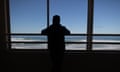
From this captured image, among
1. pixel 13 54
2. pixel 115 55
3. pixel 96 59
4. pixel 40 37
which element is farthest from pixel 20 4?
pixel 115 55

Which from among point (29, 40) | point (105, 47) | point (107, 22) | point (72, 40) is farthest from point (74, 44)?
point (29, 40)

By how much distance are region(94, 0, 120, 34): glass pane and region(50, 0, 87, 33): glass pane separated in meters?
0.26

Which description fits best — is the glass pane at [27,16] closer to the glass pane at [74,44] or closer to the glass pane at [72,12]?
the glass pane at [72,12]

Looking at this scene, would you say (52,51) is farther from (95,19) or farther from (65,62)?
(95,19)

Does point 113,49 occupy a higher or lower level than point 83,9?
lower

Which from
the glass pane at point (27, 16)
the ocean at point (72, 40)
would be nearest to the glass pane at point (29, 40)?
the ocean at point (72, 40)

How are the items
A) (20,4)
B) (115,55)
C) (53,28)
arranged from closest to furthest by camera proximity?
(53,28) < (115,55) < (20,4)

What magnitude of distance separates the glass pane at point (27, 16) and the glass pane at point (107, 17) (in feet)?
3.54

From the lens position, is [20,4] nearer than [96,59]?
Result: No

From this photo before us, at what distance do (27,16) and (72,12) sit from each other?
3.07 feet

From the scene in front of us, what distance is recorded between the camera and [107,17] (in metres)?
3.49

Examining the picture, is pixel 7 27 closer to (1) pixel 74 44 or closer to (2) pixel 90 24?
(1) pixel 74 44

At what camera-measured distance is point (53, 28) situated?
2689 mm

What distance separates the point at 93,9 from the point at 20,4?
1.50 metres
